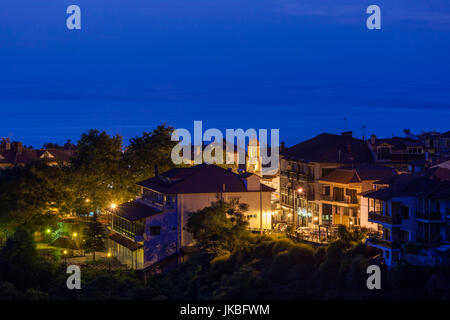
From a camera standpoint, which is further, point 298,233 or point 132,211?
point 132,211

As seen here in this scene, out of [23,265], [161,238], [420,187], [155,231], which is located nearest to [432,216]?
[420,187]

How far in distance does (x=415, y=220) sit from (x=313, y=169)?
75.0ft

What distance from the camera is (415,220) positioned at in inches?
1321

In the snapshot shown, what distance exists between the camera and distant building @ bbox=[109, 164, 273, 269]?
4416 centimetres

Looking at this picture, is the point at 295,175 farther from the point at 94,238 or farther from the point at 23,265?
the point at 23,265

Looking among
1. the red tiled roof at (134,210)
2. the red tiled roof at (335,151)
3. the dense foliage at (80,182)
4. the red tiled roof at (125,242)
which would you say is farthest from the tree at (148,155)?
the red tiled roof at (335,151)

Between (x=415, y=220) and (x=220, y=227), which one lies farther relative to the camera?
(x=220, y=227)

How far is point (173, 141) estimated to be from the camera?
199 ft

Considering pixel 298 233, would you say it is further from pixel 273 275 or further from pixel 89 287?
pixel 89 287

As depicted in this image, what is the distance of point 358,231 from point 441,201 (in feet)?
17.4

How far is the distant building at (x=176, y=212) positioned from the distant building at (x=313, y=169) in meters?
7.50

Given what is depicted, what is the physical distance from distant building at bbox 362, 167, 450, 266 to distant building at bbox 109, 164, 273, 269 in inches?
481

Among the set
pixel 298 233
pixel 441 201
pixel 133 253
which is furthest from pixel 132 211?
pixel 441 201

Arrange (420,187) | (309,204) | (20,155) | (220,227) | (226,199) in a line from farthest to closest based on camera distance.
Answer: (20,155)
(309,204)
(226,199)
(220,227)
(420,187)
